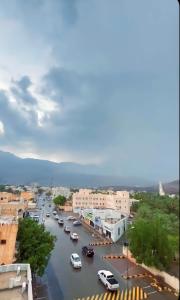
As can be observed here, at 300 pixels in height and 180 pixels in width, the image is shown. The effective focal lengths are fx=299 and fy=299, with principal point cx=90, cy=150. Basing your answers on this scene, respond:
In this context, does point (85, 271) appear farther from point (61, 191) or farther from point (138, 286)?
point (61, 191)

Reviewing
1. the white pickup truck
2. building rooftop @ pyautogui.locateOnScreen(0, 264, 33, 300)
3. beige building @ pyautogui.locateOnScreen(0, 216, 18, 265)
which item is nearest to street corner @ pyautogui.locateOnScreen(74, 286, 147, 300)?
the white pickup truck

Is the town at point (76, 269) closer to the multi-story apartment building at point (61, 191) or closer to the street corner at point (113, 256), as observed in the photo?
the street corner at point (113, 256)

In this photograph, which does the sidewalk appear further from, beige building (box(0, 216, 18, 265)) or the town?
beige building (box(0, 216, 18, 265))

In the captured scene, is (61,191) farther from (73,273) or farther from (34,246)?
(34,246)

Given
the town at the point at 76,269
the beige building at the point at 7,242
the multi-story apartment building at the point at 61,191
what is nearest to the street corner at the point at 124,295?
the town at the point at 76,269

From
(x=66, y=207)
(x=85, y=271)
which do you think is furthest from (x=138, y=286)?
(x=66, y=207)

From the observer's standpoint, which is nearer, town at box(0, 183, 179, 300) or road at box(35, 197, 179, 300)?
town at box(0, 183, 179, 300)
